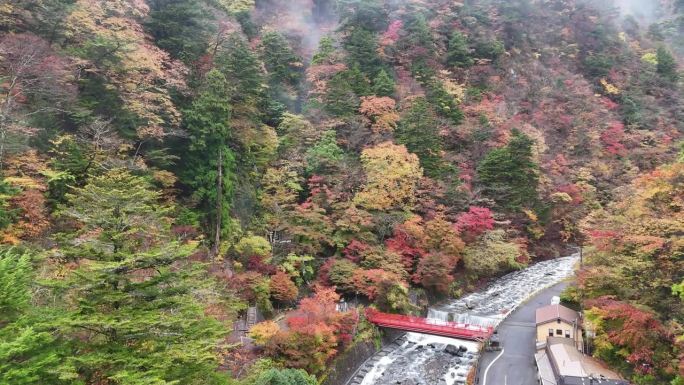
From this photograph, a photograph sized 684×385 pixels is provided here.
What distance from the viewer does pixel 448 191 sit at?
33219 millimetres

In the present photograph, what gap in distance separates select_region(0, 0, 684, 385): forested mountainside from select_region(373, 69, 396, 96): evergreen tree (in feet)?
0.79

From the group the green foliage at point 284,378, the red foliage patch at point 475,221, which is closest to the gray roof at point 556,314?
the red foliage patch at point 475,221

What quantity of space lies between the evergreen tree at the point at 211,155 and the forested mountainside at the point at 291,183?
140 millimetres

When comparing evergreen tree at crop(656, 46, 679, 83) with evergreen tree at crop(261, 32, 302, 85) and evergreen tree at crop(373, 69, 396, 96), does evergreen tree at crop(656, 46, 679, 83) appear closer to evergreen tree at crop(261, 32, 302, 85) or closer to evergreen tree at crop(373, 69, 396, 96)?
evergreen tree at crop(373, 69, 396, 96)

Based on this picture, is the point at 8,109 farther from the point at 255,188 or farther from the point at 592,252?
the point at 592,252

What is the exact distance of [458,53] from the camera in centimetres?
4666

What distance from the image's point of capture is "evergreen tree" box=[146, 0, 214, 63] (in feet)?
95.8

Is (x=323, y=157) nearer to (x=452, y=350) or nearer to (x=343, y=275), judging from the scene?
(x=343, y=275)

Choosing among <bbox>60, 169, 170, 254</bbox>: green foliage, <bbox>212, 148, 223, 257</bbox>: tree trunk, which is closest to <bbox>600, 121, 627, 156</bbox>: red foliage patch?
<bbox>212, 148, 223, 257</bbox>: tree trunk

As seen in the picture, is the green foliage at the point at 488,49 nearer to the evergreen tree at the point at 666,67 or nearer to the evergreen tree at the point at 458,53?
the evergreen tree at the point at 458,53

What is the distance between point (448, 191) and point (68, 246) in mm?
26513

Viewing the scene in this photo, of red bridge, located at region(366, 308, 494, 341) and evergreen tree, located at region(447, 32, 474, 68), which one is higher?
evergreen tree, located at region(447, 32, 474, 68)

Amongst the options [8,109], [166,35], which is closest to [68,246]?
[8,109]

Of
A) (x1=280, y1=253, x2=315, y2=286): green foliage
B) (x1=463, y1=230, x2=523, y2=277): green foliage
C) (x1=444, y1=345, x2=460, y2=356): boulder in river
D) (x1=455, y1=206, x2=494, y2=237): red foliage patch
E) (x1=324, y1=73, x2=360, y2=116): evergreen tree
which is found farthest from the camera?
(x1=324, y1=73, x2=360, y2=116): evergreen tree
